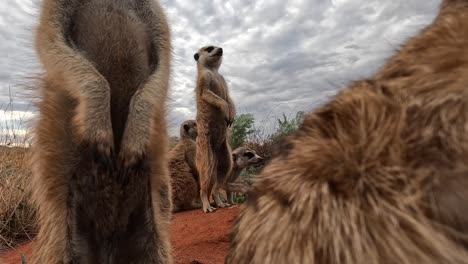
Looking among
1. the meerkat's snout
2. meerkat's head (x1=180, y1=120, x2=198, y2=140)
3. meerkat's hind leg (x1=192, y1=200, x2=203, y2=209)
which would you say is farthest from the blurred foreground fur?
the meerkat's snout

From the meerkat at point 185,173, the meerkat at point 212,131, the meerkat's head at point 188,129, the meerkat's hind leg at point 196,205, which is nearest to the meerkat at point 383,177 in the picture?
the meerkat at point 212,131

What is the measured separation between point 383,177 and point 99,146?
6.27 feet

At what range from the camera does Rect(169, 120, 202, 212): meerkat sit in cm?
862

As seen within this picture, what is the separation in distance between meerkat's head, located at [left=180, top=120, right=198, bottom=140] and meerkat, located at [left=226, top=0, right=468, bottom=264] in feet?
28.2

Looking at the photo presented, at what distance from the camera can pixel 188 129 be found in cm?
949

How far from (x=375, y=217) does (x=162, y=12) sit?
2.88m

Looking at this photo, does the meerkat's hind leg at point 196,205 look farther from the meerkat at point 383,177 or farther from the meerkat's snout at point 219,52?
the meerkat at point 383,177

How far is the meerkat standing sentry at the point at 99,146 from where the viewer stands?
2.40 m

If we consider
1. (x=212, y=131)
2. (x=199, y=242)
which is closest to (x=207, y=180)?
(x=212, y=131)

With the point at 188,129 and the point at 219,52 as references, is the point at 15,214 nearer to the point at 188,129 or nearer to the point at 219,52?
the point at 188,129

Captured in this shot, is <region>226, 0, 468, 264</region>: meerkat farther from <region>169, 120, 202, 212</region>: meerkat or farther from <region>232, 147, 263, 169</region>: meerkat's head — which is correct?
<region>232, 147, 263, 169</region>: meerkat's head

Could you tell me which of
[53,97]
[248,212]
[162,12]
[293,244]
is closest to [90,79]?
[53,97]

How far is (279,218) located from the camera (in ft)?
2.52

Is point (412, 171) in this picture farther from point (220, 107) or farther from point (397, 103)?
point (220, 107)
